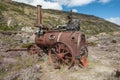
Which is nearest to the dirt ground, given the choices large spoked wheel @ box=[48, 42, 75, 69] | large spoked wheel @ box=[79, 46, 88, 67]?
large spoked wheel @ box=[79, 46, 88, 67]

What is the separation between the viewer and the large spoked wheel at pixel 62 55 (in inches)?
604

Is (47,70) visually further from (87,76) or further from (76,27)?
(76,27)

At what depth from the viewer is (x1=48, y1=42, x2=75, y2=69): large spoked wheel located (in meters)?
15.3

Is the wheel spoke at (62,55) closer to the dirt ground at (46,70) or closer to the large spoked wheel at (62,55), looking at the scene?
the large spoked wheel at (62,55)

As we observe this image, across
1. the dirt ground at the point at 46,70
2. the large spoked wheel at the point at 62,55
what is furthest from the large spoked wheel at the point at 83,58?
the large spoked wheel at the point at 62,55

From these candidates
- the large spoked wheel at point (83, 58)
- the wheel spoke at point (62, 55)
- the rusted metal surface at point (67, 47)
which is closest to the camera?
the rusted metal surface at point (67, 47)

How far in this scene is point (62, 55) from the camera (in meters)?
15.7

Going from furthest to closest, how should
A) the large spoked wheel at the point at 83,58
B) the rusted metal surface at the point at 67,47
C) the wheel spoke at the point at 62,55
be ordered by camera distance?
the large spoked wheel at the point at 83,58, the wheel spoke at the point at 62,55, the rusted metal surface at the point at 67,47

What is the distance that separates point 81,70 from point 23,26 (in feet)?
142

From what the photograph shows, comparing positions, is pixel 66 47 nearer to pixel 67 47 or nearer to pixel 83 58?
pixel 67 47

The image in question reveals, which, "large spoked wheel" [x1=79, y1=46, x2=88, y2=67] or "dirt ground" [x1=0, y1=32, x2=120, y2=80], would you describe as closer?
"dirt ground" [x1=0, y1=32, x2=120, y2=80]

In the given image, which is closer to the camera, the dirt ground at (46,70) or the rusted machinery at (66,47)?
the dirt ground at (46,70)

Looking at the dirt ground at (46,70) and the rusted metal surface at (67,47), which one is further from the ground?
the rusted metal surface at (67,47)

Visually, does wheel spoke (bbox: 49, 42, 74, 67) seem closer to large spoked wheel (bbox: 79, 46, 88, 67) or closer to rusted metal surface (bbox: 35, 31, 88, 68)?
rusted metal surface (bbox: 35, 31, 88, 68)
